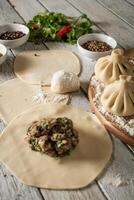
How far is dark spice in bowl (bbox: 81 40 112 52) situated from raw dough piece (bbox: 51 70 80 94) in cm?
21

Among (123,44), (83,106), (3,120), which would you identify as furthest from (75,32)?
(3,120)

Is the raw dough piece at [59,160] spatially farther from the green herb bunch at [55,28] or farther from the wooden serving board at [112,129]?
the green herb bunch at [55,28]

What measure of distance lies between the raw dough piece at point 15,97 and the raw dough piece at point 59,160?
0.15 ft

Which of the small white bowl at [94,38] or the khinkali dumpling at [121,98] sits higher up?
the khinkali dumpling at [121,98]

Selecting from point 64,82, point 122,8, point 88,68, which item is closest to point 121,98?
point 64,82

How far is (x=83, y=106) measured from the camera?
3.69ft

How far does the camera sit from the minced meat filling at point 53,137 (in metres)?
0.90

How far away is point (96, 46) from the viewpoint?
1.34 metres

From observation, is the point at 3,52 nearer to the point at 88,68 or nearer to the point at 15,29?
the point at 15,29

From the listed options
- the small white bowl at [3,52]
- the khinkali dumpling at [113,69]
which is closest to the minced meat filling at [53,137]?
the khinkali dumpling at [113,69]

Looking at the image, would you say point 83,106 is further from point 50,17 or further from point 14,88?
point 50,17

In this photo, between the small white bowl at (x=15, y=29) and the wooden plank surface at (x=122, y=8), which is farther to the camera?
the wooden plank surface at (x=122, y=8)

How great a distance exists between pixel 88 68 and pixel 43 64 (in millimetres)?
172

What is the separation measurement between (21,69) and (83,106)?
308 millimetres
